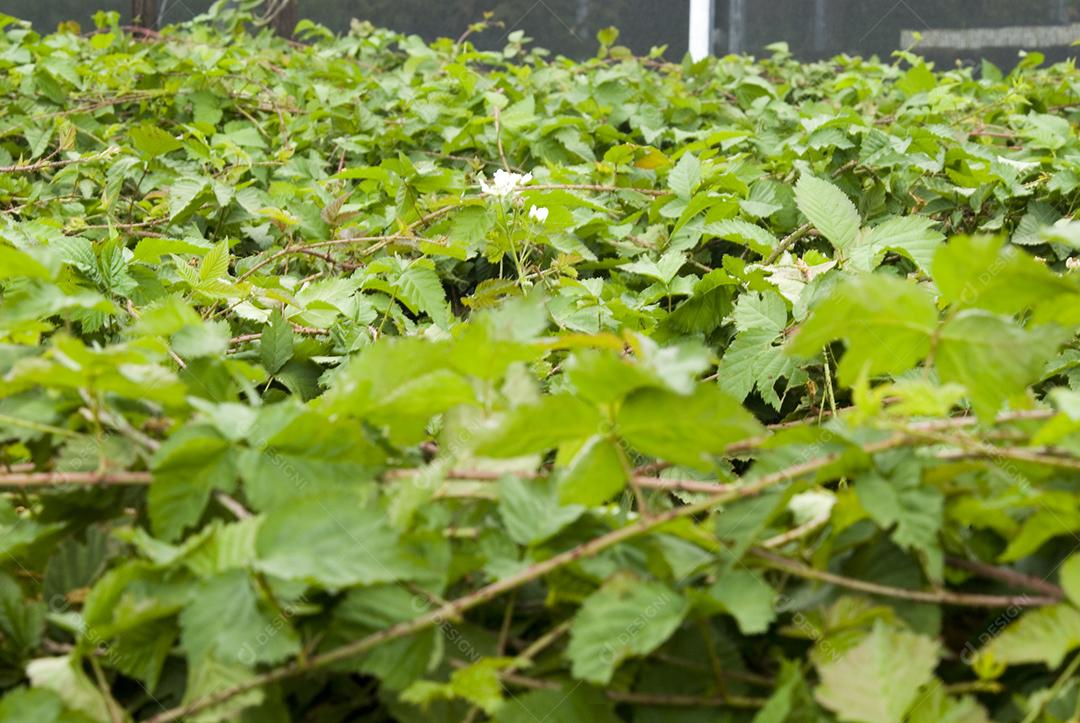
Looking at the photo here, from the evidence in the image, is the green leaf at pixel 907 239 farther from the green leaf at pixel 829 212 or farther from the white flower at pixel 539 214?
the white flower at pixel 539 214

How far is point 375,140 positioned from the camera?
2.56 metres

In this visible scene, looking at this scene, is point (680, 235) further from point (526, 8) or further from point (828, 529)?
point (526, 8)

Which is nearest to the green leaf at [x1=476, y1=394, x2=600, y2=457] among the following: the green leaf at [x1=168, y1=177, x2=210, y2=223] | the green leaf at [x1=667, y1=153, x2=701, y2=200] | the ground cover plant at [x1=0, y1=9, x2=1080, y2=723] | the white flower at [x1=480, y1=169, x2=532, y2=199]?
the ground cover plant at [x1=0, y1=9, x2=1080, y2=723]

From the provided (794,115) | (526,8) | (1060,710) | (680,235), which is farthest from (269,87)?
(526,8)

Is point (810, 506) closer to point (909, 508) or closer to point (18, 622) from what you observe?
point (909, 508)

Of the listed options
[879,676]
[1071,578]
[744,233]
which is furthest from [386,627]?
[744,233]

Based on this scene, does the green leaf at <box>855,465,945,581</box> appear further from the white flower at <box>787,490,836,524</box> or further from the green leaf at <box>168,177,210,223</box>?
the green leaf at <box>168,177,210,223</box>

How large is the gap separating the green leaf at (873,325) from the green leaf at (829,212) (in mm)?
871

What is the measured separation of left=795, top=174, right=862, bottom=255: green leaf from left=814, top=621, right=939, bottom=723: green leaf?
1027 mm

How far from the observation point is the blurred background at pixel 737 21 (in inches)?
231

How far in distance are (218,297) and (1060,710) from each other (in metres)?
1.15

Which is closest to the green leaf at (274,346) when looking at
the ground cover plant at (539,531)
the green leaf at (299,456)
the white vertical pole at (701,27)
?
the ground cover plant at (539,531)

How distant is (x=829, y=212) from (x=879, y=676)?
1.10 m

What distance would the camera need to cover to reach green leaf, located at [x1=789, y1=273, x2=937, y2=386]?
0.66m
